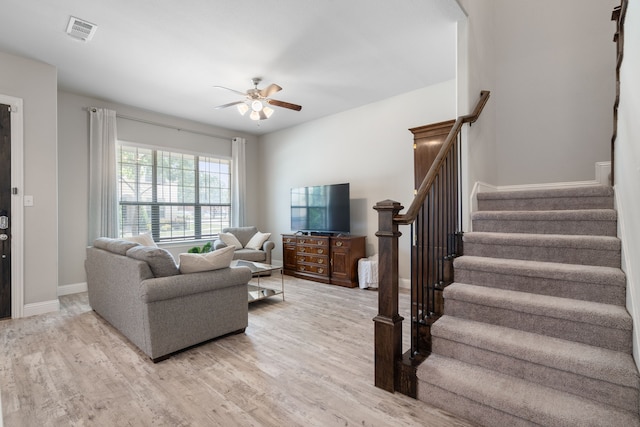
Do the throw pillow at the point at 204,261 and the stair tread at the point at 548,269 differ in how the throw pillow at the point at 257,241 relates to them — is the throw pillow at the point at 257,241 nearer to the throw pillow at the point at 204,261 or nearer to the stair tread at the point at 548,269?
the throw pillow at the point at 204,261

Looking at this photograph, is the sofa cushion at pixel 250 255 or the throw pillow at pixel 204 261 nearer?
the throw pillow at pixel 204 261

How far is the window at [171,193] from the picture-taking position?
5320 millimetres

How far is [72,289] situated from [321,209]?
13.3 feet

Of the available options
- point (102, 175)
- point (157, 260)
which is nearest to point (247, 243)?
point (102, 175)

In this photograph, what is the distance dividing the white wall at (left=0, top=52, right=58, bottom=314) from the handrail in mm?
4210

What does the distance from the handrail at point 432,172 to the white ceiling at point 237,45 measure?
0.93 m

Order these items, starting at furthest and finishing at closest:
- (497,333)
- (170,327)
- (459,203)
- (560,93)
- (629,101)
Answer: (560,93)
(459,203)
(170,327)
(497,333)
(629,101)

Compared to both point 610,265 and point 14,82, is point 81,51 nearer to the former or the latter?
point 14,82

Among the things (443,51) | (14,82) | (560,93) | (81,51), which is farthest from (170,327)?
(560,93)

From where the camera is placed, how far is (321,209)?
17.9 ft

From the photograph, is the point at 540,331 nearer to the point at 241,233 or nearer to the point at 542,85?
the point at 542,85

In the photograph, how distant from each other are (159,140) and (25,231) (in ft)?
8.68

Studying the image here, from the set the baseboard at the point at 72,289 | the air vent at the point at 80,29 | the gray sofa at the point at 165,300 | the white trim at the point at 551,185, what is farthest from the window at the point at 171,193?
the white trim at the point at 551,185

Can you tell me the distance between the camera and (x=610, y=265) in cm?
192
